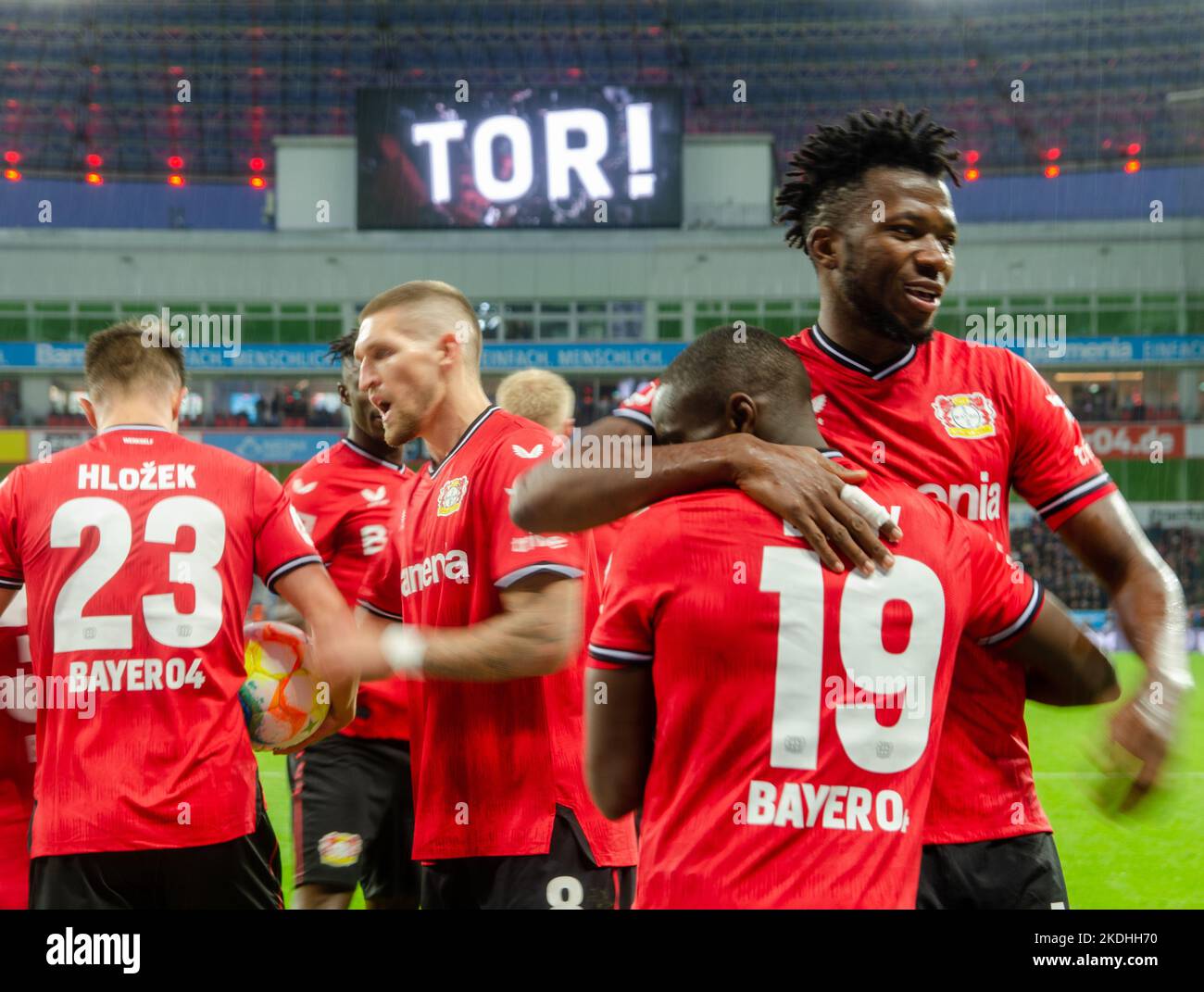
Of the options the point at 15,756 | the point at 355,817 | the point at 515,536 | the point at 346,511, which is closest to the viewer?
the point at 515,536

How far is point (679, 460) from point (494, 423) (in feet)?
3.98

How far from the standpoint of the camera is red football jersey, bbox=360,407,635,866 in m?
2.99

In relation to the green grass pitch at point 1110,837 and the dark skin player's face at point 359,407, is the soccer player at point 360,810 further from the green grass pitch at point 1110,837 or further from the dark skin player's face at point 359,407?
the green grass pitch at point 1110,837

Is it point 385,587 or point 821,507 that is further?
point 385,587

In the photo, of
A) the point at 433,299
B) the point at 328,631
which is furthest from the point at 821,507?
the point at 433,299

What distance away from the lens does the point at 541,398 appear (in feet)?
17.7

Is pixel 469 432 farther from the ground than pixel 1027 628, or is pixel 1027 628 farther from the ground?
pixel 469 432

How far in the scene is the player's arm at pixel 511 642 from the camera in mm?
2793

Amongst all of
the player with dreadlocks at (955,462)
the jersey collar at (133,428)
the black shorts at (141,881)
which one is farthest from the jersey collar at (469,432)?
the black shorts at (141,881)

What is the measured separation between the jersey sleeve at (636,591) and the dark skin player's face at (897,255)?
0.90 metres

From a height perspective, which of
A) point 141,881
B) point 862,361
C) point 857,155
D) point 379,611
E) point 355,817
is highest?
point 857,155

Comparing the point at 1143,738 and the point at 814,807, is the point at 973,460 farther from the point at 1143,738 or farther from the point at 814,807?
the point at 814,807

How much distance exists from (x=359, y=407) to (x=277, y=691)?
1.94m

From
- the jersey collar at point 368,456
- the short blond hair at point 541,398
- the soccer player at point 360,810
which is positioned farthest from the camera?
the short blond hair at point 541,398
